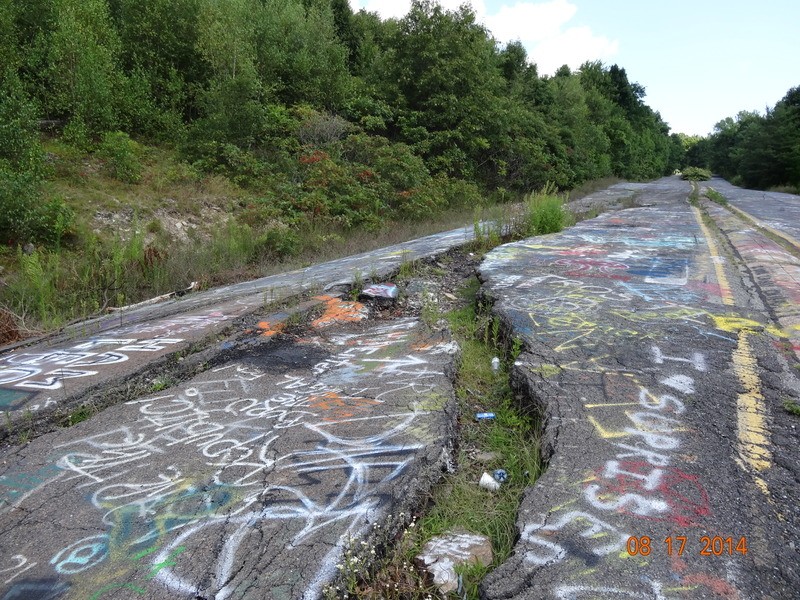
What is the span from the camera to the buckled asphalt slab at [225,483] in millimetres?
2041

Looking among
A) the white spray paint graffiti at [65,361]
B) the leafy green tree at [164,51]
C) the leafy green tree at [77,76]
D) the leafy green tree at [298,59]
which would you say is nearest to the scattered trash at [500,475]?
the white spray paint graffiti at [65,361]

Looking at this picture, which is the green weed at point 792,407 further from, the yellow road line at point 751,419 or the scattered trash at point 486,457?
the scattered trash at point 486,457

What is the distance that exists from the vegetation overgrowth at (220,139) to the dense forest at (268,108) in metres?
0.05

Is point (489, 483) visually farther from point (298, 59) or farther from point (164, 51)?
point (298, 59)

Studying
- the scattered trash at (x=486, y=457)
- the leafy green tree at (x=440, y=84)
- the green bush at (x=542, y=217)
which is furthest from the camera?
the leafy green tree at (x=440, y=84)

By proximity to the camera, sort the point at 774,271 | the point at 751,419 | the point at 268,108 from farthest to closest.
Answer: the point at 268,108, the point at 774,271, the point at 751,419

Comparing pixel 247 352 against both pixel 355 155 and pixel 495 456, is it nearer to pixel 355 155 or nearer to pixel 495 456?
pixel 495 456

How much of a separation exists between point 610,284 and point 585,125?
3253 cm

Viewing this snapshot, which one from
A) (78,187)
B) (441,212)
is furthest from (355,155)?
(78,187)

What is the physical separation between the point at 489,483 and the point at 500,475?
129mm

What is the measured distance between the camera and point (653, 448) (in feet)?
8.86

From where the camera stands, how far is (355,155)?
16.2 metres
